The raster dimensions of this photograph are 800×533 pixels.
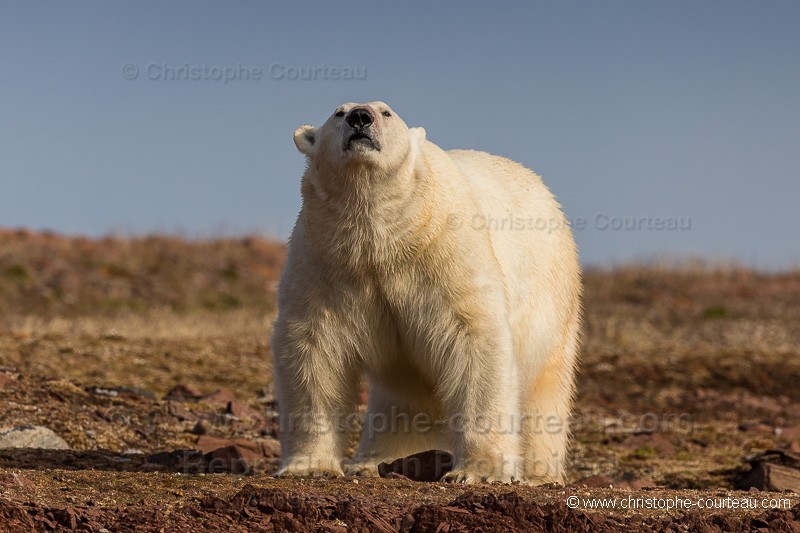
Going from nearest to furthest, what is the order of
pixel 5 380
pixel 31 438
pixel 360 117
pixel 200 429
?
1. pixel 360 117
2. pixel 31 438
3. pixel 5 380
4. pixel 200 429

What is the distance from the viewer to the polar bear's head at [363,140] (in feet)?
21.9

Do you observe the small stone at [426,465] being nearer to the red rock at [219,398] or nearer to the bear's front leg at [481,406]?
the bear's front leg at [481,406]

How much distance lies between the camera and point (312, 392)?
703 cm

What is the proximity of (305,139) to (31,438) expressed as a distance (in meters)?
3.28

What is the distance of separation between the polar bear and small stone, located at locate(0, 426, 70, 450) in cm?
236

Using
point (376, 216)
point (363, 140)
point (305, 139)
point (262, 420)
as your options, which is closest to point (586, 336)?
point (262, 420)

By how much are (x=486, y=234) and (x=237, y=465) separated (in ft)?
9.10

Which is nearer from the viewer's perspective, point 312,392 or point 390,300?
point 390,300

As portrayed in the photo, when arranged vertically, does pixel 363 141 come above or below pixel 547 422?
above

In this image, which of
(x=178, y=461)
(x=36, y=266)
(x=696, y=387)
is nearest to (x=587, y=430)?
(x=696, y=387)

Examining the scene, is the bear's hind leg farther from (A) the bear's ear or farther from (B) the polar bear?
(A) the bear's ear

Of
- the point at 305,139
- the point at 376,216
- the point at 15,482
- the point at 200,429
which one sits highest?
the point at 305,139

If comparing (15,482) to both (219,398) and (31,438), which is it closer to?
(31,438)

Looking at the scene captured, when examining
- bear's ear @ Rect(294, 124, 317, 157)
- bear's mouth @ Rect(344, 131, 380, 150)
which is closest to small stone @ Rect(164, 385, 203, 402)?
bear's ear @ Rect(294, 124, 317, 157)
